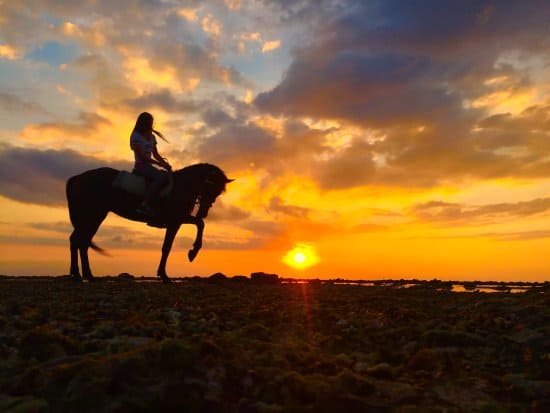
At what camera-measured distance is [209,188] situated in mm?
16969

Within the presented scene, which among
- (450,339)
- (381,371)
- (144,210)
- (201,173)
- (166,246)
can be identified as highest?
(201,173)

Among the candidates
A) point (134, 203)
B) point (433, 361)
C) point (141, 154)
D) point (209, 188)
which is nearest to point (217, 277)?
point (209, 188)

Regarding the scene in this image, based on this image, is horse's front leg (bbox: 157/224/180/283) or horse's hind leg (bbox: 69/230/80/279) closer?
horse's front leg (bbox: 157/224/180/283)

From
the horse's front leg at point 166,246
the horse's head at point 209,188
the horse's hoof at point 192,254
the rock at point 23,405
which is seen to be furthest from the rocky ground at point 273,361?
the horse's head at point 209,188

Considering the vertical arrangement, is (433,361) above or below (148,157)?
below

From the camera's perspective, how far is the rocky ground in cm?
350

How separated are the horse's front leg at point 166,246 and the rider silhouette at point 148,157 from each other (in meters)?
0.99

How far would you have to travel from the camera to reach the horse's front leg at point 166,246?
1581 cm

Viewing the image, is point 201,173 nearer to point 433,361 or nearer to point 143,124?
point 143,124

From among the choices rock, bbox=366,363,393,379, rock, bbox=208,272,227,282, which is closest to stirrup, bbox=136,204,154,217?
rock, bbox=208,272,227,282

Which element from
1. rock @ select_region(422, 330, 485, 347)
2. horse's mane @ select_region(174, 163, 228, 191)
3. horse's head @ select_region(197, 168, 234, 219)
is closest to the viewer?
rock @ select_region(422, 330, 485, 347)

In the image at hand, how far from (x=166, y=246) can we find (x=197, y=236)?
1.05m

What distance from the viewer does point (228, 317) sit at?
693 centimetres

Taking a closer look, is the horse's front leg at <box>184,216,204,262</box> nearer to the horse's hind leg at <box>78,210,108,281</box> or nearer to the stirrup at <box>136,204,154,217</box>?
the stirrup at <box>136,204,154,217</box>
